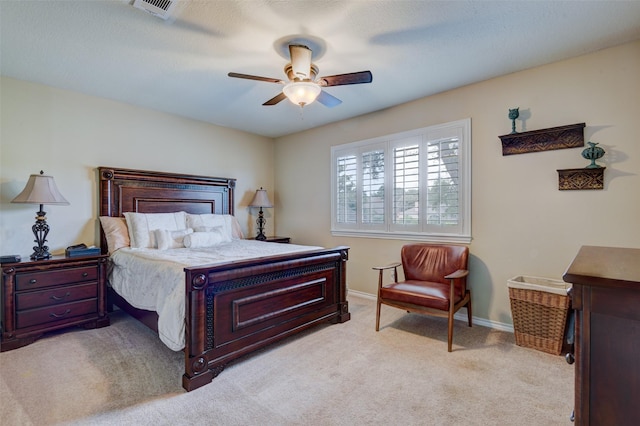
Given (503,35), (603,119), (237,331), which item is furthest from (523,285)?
(237,331)

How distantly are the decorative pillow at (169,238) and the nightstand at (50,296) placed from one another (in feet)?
1.73

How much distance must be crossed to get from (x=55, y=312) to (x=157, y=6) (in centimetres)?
286

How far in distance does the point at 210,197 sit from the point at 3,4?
2.85 meters

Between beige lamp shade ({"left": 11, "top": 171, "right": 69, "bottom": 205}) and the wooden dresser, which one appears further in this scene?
beige lamp shade ({"left": 11, "top": 171, "right": 69, "bottom": 205})

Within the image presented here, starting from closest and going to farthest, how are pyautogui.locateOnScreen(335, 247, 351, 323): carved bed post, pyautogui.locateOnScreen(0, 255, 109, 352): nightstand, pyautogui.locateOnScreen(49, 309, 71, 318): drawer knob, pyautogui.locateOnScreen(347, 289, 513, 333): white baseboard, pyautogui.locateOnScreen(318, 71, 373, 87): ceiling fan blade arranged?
pyautogui.locateOnScreen(318, 71, 373, 87): ceiling fan blade → pyautogui.locateOnScreen(0, 255, 109, 352): nightstand → pyautogui.locateOnScreen(49, 309, 71, 318): drawer knob → pyautogui.locateOnScreen(347, 289, 513, 333): white baseboard → pyautogui.locateOnScreen(335, 247, 351, 323): carved bed post

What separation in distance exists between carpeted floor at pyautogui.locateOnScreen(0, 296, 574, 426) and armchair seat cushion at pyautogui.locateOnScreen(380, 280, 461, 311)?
363mm

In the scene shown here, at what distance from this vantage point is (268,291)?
8.50 ft

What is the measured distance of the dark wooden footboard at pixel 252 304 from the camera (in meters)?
2.10

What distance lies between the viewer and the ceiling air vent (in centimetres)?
196

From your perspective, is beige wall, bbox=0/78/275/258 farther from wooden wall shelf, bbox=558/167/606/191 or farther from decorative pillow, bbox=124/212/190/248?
wooden wall shelf, bbox=558/167/606/191

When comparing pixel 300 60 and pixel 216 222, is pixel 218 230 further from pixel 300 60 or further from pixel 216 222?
pixel 300 60

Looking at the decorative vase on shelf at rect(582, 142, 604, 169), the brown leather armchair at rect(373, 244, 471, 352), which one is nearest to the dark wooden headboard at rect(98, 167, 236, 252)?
the brown leather armchair at rect(373, 244, 471, 352)

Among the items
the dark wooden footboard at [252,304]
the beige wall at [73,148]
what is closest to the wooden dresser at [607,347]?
the dark wooden footboard at [252,304]

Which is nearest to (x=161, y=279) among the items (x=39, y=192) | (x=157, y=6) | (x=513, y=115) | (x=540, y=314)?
(x=39, y=192)
